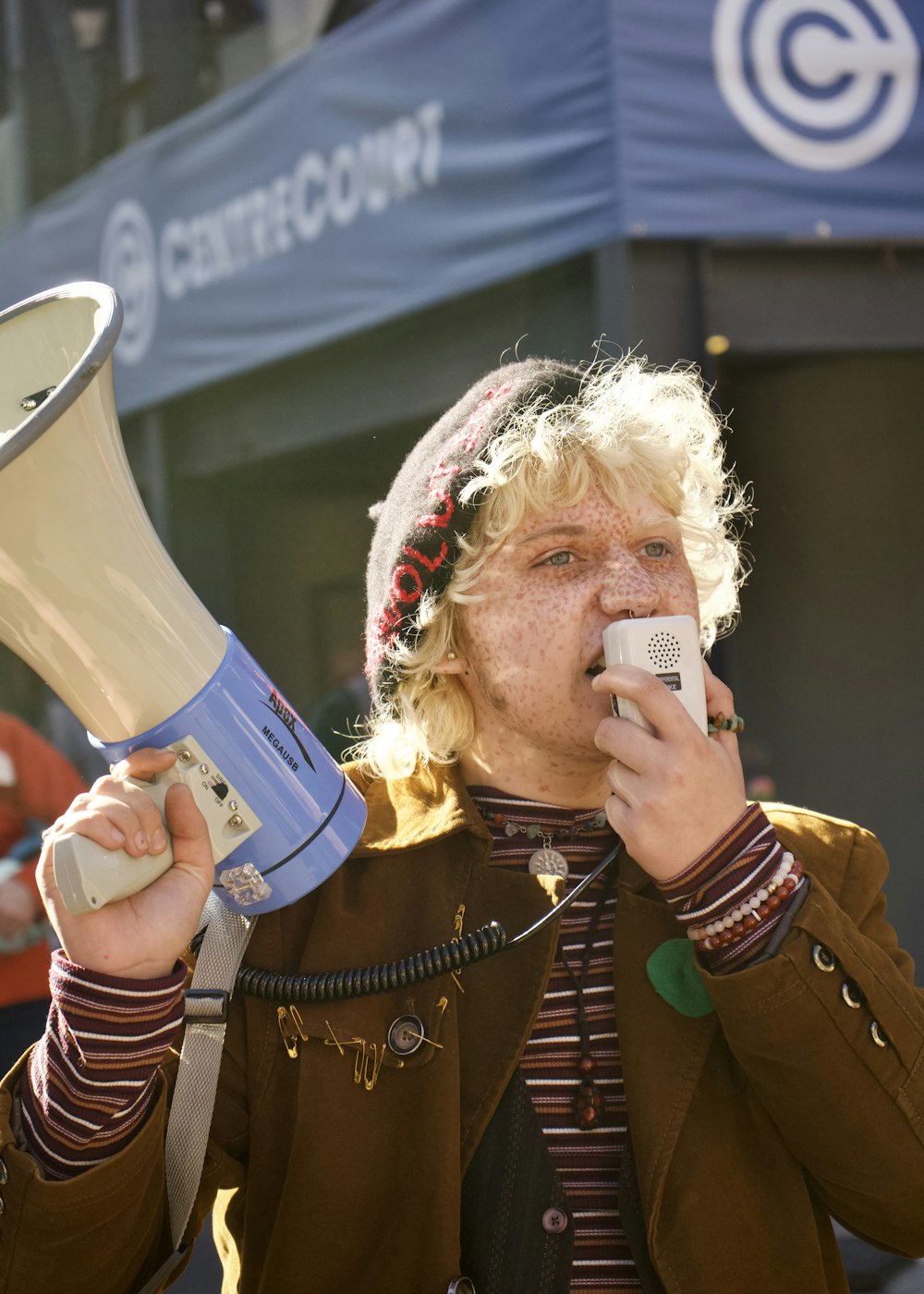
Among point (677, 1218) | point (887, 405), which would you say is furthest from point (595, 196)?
point (677, 1218)

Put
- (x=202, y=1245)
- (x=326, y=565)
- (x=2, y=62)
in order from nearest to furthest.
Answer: (x=202, y=1245)
(x=326, y=565)
(x=2, y=62)

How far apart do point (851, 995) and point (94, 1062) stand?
2.81ft

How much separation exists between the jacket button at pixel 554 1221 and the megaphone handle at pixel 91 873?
2.13ft

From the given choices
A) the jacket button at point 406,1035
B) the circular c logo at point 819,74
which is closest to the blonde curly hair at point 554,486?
the jacket button at point 406,1035

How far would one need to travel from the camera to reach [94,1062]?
4.47 feet

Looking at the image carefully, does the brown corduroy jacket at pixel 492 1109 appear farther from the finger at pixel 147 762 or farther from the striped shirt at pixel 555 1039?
the finger at pixel 147 762

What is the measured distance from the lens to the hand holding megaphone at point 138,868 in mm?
1368

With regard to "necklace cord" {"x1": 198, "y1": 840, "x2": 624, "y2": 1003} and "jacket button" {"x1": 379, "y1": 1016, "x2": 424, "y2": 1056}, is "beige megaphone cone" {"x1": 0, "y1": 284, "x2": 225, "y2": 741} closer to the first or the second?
"necklace cord" {"x1": 198, "y1": 840, "x2": 624, "y2": 1003}

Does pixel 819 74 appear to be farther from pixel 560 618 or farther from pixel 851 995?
pixel 851 995

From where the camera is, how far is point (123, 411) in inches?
223

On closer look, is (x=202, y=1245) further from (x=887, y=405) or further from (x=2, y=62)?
(x=2, y=62)

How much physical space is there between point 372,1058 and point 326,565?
386 cm

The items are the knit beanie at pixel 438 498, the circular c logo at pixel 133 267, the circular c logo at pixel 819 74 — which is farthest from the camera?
the circular c logo at pixel 133 267

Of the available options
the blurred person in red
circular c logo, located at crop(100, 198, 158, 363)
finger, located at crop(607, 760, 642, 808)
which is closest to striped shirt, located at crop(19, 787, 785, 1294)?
finger, located at crop(607, 760, 642, 808)
